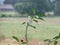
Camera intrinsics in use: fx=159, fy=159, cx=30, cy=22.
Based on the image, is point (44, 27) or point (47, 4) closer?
point (47, 4)

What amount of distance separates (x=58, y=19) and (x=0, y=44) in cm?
37

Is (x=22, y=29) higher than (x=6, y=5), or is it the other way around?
(x=6, y=5)

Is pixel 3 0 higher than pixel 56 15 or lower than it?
higher

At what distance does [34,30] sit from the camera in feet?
3.07

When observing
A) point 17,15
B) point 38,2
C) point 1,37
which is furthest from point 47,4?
point 1,37

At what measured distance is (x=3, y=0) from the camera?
3.02ft

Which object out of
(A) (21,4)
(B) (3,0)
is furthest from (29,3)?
(B) (3,0)

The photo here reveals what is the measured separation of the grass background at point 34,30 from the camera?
2.94 ft

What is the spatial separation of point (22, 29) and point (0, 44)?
0.50 ft

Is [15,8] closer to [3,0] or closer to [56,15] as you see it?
[3,0]

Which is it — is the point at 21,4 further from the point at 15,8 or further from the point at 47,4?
the point at 47,4

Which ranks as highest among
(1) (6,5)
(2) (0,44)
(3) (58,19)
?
(1) (6,5)

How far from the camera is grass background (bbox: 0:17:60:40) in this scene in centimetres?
90

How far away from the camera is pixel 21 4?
96 centimetres
